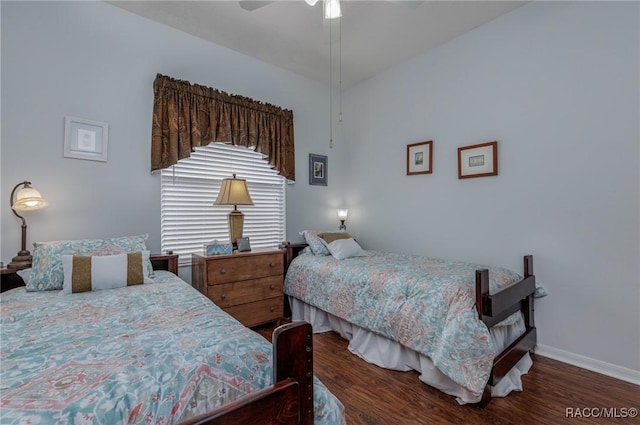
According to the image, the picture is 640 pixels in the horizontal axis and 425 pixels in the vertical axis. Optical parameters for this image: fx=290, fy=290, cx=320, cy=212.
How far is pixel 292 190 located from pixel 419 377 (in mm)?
2403

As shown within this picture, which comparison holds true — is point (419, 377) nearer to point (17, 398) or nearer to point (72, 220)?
point (17, 398)

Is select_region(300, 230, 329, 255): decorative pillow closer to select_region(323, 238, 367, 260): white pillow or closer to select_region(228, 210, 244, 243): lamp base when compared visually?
select_region(323, 238, 367, 260): white pillow

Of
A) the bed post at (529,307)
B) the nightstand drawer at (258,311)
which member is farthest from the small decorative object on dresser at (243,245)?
the bed post at (529,307)

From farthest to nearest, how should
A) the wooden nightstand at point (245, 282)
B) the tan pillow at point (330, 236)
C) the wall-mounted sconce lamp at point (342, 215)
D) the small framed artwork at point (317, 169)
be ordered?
the wall-mounted sconce lamp at point (342, 215)
the small framed artwork at point (317, 169)
the tan pillow at point (330, 236)
the wooden nightstand at point (245, 282)

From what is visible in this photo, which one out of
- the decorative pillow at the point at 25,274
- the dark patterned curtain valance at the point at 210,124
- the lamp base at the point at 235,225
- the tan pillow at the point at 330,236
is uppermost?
the dark patterned curtain valance at the point at 210,124

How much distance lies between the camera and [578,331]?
2230 mm

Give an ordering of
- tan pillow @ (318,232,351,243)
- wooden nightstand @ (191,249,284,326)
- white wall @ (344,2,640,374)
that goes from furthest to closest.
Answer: tan pillow @ (318,232,351,243) → wooden nightstand @ (191,249,284,326) → white wall @ (344,2,640,374)

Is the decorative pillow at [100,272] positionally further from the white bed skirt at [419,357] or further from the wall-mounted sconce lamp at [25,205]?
the white bed skirt at [419,357]

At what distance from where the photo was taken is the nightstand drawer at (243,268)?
102 inches

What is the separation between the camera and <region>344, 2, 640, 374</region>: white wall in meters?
2.08

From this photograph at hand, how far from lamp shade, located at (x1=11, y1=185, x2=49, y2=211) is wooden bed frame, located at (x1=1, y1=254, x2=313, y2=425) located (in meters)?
2.20

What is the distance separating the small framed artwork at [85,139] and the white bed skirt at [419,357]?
2.49 m

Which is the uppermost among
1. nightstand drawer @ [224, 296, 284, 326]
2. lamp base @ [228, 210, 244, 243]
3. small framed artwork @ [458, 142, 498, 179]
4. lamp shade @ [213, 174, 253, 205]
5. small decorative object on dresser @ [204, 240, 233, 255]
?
small framed artwork @ [458, 142, 498, 179]

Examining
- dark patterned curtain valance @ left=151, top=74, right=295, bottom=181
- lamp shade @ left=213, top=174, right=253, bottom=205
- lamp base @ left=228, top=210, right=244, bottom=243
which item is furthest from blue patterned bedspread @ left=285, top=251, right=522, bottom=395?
dark patterned curtain valance @ left=151, top=74, right=295, bottom=181
